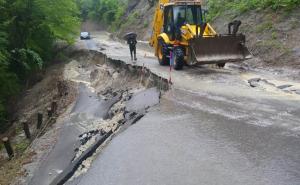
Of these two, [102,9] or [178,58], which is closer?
[178,58]

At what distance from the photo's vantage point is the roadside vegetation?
28.1 m

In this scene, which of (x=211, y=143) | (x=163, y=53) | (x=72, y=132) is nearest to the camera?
(x=211, y=143)

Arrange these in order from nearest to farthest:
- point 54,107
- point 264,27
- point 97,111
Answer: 1. point 97,111
2. point 54,107
3. point 264,27

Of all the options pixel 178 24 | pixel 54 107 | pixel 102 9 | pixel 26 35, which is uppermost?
pixel 102 9

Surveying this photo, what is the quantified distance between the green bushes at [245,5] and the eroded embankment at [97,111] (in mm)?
8450

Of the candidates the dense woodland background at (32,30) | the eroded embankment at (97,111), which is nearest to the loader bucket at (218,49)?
the eroded embankment at (97,111)

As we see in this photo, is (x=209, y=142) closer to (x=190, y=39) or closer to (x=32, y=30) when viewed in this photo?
(x=190, y=39)

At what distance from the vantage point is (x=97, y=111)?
19219 millimetres

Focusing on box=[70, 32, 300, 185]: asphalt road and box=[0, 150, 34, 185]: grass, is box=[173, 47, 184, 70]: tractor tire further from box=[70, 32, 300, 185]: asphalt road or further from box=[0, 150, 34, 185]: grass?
box=[0, 150, 34, 185]: grass

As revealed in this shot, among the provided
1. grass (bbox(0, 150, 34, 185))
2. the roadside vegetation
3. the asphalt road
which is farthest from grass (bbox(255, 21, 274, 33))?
grass (bbox(0, 150, 34, 185))

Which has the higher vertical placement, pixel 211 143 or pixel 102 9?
pixel 102 9

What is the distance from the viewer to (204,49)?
61.6 feet

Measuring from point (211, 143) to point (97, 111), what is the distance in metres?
9.69

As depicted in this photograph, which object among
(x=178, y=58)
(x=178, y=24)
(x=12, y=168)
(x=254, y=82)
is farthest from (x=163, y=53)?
(x=12, y=168)
